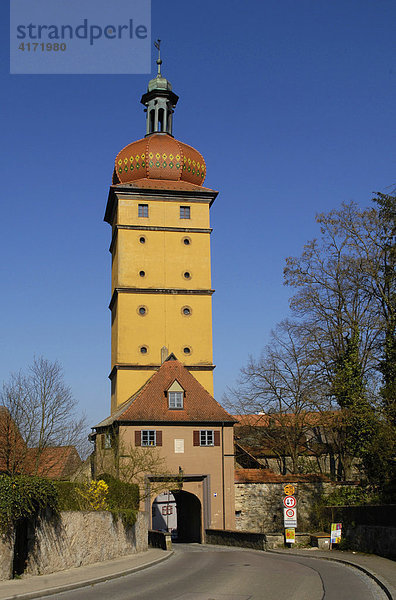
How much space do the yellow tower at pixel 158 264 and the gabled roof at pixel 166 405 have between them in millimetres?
4556

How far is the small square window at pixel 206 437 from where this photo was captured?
128 ft

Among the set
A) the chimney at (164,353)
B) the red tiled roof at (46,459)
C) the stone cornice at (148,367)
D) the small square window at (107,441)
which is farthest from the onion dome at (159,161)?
the red tiled roof at (46,459)

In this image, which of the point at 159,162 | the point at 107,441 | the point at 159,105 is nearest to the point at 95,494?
the point at 107,441

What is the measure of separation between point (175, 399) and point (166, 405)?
2.08ft

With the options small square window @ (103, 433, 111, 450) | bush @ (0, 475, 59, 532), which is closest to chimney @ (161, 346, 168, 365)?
small square window @ (103, 433, 111, 450)

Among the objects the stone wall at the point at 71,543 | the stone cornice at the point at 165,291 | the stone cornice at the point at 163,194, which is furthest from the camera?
the stone cornice at the point at 163,194

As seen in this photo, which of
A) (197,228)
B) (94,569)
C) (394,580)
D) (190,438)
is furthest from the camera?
(197,228)

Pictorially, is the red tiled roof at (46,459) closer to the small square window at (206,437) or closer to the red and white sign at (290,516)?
the small square window at (206,437)

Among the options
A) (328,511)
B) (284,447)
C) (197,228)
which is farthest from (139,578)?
(197,228)

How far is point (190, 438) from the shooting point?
39.0 meters

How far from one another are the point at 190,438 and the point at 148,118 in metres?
26.8

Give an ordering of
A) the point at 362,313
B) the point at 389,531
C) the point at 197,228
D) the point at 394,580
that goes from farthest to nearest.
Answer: the point at 197,228, the point at 362,313, the point at 389,531, the point at 394,580

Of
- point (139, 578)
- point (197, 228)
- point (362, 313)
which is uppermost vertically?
point (197, 228)

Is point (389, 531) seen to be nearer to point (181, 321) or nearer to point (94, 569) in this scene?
point (94, 569)
